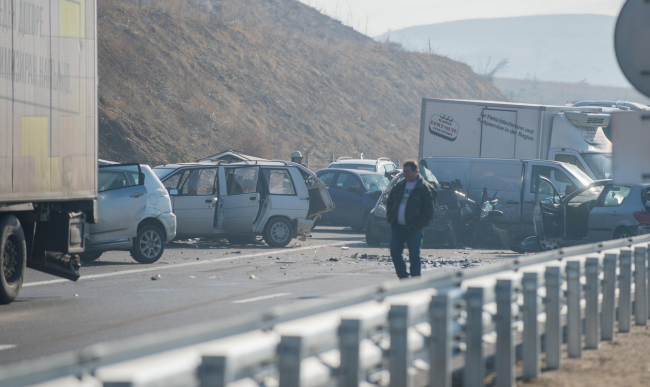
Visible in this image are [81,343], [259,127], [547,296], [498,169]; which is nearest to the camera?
[547,296]

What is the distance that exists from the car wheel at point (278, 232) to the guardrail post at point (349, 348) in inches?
572

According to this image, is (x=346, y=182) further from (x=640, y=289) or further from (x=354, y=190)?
(x=640, y=289)

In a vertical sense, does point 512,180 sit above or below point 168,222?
above

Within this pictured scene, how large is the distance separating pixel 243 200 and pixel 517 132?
8.80 m

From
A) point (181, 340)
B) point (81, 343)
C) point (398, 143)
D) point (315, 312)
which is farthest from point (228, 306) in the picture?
point (398, 143)

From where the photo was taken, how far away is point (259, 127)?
43.7 metres

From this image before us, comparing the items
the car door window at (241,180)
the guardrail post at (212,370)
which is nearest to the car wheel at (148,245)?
the car door window at (241,180)

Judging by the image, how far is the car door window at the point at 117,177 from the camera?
14602 mm

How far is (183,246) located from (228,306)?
9012mm

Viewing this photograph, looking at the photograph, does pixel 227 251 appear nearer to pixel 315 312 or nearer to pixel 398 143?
pixel 315 312

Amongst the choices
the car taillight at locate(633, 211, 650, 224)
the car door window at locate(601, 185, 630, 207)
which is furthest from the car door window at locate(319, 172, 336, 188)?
the car taillight at locate(633, 211, 650, 224)

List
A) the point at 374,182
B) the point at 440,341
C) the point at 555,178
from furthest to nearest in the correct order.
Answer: the point at 374,182, the point at 555,178, the point at 440,341

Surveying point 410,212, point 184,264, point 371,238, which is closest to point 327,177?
point 371,238

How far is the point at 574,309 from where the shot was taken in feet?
22.8
